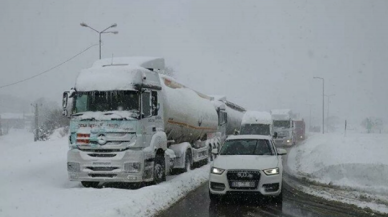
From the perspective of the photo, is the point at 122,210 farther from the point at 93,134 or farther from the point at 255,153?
the point at 255,153

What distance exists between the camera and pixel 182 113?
1555 centimetres

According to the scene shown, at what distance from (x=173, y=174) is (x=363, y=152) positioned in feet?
29.5

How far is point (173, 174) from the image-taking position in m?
15.7

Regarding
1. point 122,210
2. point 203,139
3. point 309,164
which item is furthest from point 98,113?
point 309,164

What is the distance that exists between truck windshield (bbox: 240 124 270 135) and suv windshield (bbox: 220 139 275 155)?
1689 cm

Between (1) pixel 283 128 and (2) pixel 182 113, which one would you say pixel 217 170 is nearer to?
(2) pixel 182 113

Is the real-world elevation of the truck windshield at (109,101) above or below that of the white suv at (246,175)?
above

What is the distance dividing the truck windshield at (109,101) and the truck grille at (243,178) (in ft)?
12.0

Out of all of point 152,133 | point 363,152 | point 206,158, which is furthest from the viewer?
point 206,158

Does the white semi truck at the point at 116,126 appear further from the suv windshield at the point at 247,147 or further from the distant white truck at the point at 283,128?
the distant white truck at the point at 283,128

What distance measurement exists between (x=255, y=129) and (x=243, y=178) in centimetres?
1928

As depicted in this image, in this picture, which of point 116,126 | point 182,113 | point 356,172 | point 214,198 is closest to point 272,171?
point 214,198

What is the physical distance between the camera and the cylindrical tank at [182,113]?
14055mm

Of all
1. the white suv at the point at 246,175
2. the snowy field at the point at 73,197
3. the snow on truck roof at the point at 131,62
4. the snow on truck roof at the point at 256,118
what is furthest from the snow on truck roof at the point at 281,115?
the white suv at the point at 246,175
